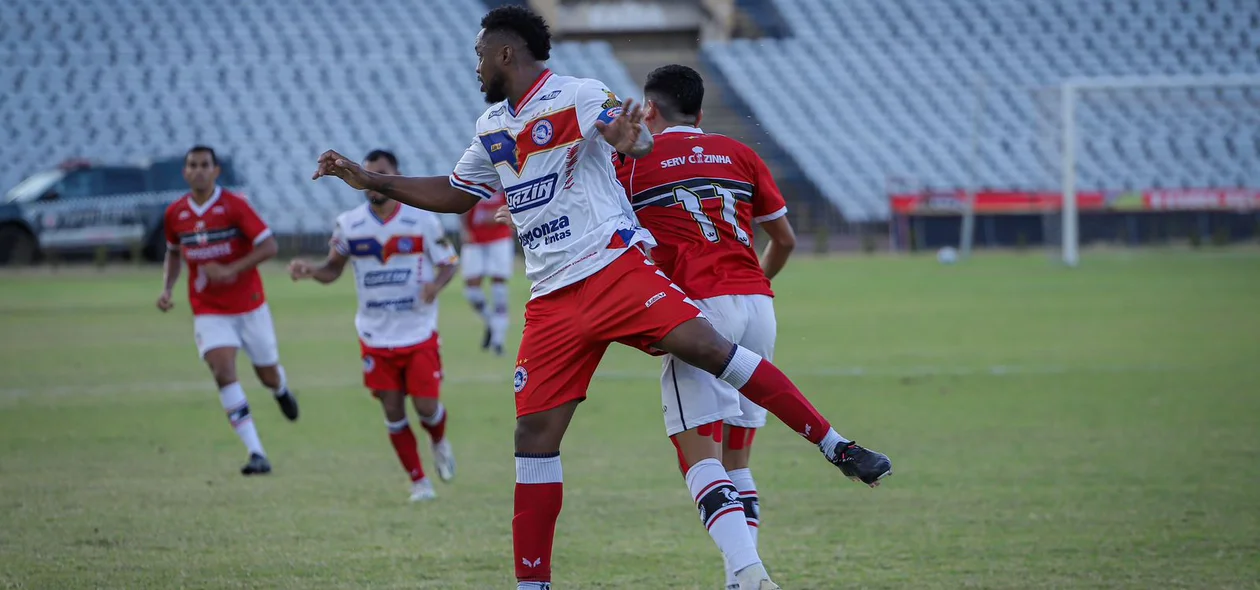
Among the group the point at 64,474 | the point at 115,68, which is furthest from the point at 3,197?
the point at 64,474

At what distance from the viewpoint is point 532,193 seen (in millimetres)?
4871

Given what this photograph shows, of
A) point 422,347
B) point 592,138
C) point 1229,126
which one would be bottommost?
point 422,347

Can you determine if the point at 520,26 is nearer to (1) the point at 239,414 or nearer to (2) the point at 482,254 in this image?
(1) the point at 239,414

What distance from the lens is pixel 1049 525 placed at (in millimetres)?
6719

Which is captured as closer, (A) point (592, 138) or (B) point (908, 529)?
(A) point (592, 138)

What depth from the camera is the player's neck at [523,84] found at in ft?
16.0

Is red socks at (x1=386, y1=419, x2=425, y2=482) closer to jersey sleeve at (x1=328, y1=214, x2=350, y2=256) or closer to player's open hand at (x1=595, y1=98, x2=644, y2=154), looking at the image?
jersey sleeve at (x1=328, y1=214, x2=350, y2=256)

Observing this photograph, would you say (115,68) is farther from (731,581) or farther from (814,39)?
(731,581)

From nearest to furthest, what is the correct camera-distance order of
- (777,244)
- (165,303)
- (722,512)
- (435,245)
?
1. (722,512)
2. (777,244)
3. (435,245)
4. (165,303)

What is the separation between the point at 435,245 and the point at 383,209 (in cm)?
40

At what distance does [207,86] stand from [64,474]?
3258 cm

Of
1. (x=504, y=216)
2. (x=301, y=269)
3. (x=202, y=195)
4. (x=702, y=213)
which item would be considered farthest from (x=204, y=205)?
(x=702, y=213)

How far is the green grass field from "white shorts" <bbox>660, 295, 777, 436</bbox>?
83cm

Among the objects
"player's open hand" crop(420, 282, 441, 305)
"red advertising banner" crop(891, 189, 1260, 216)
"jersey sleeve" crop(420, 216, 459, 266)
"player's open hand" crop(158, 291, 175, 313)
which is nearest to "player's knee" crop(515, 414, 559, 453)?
"player's open hand" crop(420, 282, 441, 305)
